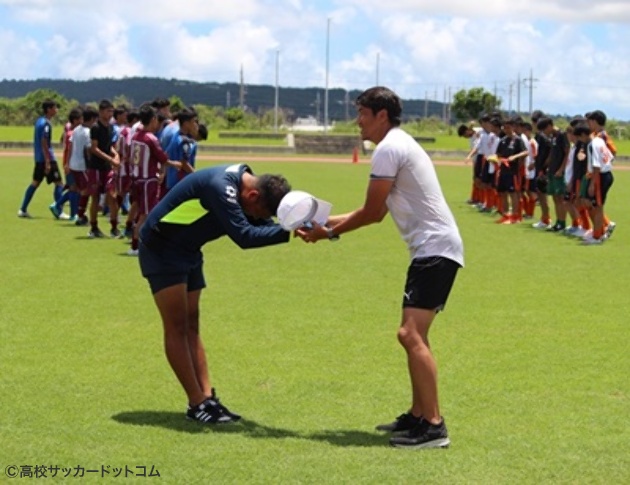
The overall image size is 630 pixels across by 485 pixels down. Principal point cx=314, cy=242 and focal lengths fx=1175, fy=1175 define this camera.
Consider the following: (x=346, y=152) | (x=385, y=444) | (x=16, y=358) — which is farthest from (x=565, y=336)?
(x=346, y=152)

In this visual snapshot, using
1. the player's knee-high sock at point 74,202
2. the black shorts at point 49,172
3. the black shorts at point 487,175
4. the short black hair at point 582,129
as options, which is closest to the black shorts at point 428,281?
the short black hair at point 582,129

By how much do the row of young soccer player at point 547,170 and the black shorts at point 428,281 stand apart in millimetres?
11382

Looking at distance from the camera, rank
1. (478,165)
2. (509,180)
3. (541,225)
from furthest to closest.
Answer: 1. (478,165)
2. (509,180)
3. (541,225)

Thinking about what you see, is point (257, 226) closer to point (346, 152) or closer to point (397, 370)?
point (397, 370)

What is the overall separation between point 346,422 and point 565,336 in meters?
3.47

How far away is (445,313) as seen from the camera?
11.2 metres

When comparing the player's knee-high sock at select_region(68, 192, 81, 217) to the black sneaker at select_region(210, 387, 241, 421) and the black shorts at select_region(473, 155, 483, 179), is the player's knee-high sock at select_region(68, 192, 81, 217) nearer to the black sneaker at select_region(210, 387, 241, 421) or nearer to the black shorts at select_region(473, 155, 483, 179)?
the black shorts at select_region(473, 155, 483, 179)

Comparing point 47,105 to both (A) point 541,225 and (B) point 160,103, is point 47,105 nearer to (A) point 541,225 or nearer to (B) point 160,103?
(B) point 160,103

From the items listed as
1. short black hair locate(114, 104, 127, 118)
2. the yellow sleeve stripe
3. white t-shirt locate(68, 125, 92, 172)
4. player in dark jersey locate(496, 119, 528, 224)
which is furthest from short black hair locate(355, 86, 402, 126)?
player in dark jersey locate(496, 119, 528, 224)

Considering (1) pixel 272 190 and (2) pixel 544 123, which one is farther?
(2) pixel 544 123

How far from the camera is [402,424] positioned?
7.02 metres

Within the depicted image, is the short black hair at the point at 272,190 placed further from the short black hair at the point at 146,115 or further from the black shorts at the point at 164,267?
the short black hair at the point at 146,115

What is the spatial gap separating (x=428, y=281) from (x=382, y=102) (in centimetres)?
107

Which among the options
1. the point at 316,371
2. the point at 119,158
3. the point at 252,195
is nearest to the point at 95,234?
the point at 119,158
